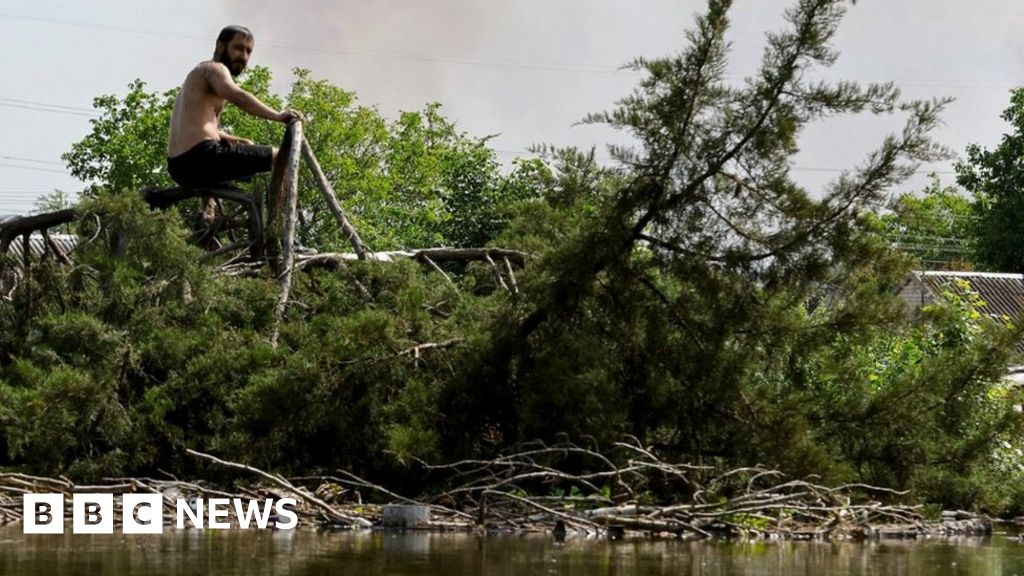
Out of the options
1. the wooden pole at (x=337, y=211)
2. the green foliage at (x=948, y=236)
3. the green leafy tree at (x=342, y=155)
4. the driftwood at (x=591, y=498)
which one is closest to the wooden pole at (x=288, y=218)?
the wooden pole at (x=337, y=211)

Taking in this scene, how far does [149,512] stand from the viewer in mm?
10820

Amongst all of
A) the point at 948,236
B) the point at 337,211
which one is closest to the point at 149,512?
the point at 337,211

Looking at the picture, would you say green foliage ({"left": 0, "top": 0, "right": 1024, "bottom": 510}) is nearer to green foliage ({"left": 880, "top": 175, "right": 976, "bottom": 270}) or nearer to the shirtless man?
the shirtless man

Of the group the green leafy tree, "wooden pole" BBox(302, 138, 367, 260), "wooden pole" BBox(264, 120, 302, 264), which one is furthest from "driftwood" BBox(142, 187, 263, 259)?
the green leafy tree

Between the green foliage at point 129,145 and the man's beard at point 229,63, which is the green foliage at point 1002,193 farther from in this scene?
the man's beard at point 229,63

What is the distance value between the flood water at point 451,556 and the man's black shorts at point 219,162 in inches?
142

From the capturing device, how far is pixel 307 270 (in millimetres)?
13609

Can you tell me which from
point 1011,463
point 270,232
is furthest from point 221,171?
point 1011,463

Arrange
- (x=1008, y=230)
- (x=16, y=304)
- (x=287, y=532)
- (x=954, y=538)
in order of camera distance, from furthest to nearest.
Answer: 1. (x=1008, y=230)
2. (x=16, y=304)
3. (x=954, y=538)
4. (x=287, y=532)

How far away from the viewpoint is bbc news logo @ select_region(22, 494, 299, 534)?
34.9 ft

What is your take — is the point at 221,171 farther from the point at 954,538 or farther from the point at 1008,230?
the point at 1008,230

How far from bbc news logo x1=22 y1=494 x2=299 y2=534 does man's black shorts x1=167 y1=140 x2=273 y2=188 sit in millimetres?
3011

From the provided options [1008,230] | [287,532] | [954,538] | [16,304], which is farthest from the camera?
[1008,230]

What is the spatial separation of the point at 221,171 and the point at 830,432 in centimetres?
450
